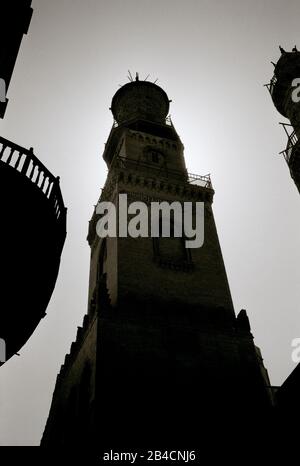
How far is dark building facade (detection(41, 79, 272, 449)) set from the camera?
12656 millimetres

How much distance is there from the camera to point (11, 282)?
894 cm

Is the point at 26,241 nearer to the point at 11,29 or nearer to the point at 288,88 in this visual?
the point at 11,29

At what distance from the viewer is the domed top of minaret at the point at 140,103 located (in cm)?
3055

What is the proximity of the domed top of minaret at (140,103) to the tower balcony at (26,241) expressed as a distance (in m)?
21.6

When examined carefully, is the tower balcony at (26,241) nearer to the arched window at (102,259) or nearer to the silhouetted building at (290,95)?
the arched window at (102,259)

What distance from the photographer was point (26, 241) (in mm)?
8867

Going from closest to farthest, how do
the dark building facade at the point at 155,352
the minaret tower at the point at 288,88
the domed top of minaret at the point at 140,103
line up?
1. the dark building facade at the point at 155,352
2. the minaret tower at the point at 288,88
3. the domed top of minaret at the point at 140,103

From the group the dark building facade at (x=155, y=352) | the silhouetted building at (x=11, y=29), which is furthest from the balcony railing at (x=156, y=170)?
the silhouetted building at (x=11, y=29)

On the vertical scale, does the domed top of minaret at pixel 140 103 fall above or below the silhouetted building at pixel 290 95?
above

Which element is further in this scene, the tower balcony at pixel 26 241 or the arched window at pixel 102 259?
the arched window at pixel 102 259

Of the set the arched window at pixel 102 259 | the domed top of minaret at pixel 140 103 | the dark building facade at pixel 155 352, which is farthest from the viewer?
the domed top of minaret at pixel 140 103

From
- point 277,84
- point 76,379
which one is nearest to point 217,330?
point 76,379

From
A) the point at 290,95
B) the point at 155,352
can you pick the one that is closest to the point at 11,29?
the point at 155,352

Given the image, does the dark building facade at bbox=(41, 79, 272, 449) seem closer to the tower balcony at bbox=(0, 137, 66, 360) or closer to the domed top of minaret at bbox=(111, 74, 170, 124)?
the tower balcony at bbox=(0, 137, 66, 360)
